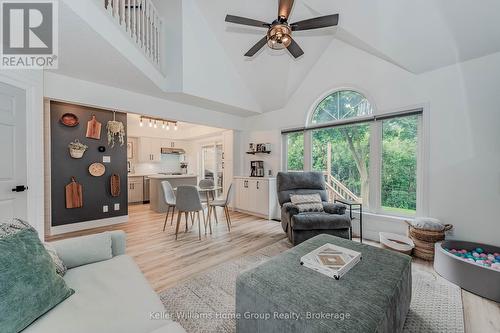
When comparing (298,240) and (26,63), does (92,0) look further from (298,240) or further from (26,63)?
(298,240)

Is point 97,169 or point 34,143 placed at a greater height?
point 34,143

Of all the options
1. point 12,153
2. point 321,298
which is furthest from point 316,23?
point 12,153

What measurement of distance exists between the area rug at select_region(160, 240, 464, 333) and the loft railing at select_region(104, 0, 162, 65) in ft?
9.58

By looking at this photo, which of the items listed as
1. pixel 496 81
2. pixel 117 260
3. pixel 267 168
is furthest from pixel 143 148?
pixel 496 81

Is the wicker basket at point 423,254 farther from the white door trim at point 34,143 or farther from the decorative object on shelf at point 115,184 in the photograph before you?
the decorative object on shelf at point 115,184

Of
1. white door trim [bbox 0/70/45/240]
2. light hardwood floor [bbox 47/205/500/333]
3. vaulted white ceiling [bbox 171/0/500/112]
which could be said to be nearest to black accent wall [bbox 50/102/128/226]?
light hardwood floor [bbox 47/205/500/333]

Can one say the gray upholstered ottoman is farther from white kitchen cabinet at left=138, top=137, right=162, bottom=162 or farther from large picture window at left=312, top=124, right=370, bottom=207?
white kitchen cabinet at left=138, top=137, right=162, bottom=162

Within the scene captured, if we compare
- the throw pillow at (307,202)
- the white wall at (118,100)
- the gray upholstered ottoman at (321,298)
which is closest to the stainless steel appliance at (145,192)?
the white wall at (118,100)

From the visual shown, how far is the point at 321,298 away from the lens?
44.6 inches

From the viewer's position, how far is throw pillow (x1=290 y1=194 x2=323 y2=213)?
10.1 ft

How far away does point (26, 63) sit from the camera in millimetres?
2158

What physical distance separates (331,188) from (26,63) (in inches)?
181

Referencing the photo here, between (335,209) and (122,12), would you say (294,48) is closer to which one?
(122,12)

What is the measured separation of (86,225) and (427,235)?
5342mm
